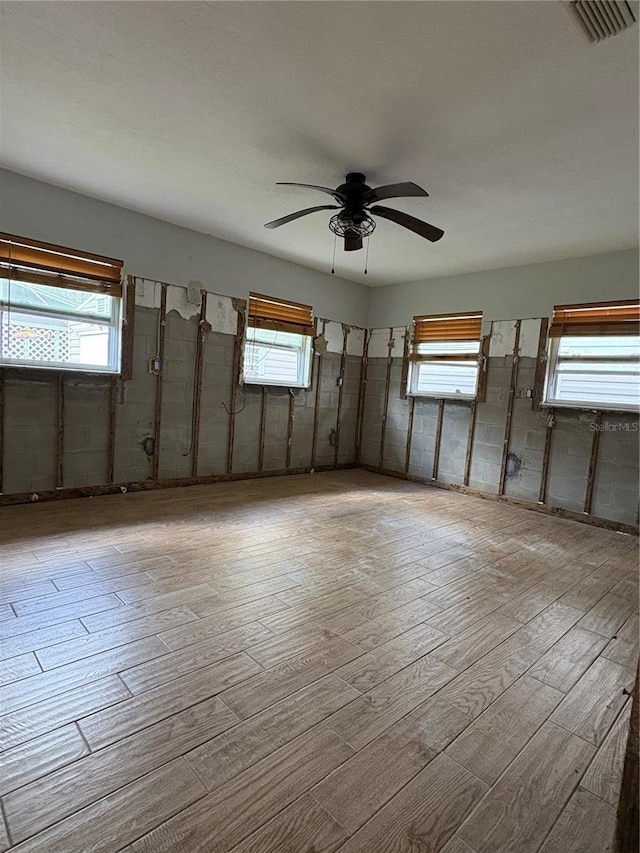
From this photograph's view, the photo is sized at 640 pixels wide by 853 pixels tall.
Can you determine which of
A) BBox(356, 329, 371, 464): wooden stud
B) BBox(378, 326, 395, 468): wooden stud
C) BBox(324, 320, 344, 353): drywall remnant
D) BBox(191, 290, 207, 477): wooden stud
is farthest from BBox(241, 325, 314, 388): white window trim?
BBox(378, 326, 395, 468): wooden stud

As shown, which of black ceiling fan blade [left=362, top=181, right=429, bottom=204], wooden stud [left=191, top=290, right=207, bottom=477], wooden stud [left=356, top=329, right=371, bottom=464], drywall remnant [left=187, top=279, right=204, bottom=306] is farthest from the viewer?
wooden stud [left=356, top=329, right=371, bottom=464]

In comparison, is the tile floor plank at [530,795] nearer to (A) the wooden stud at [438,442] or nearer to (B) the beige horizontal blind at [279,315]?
(A) the wooden stud at [438,442]

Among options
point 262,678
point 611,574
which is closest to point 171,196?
point 262,678

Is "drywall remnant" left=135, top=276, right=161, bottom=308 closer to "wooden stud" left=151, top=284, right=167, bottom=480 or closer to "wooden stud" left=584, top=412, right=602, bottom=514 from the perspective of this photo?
"wooden stud" left=151, top=284, right=167, bottom=480

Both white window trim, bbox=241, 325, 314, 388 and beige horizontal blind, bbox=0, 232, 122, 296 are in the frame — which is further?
white window trim, bbox=241, 325, 314, 388

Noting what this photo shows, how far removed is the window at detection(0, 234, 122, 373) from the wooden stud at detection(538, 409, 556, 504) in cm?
475

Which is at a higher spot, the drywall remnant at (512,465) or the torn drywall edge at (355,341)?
the torn drywall edge at (355,341)

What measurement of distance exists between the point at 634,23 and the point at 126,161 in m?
3.23

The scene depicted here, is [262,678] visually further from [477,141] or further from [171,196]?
[171,196]

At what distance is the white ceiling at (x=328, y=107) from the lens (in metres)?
2.00

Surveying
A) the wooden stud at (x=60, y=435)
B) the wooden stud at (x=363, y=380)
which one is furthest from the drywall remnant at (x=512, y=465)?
the wooden stud at (x=60, y=435)

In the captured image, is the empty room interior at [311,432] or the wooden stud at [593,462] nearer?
the empty room interior at [311,432]

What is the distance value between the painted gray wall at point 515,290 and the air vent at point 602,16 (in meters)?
3.21

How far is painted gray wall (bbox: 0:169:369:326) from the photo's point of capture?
3.84 meters
